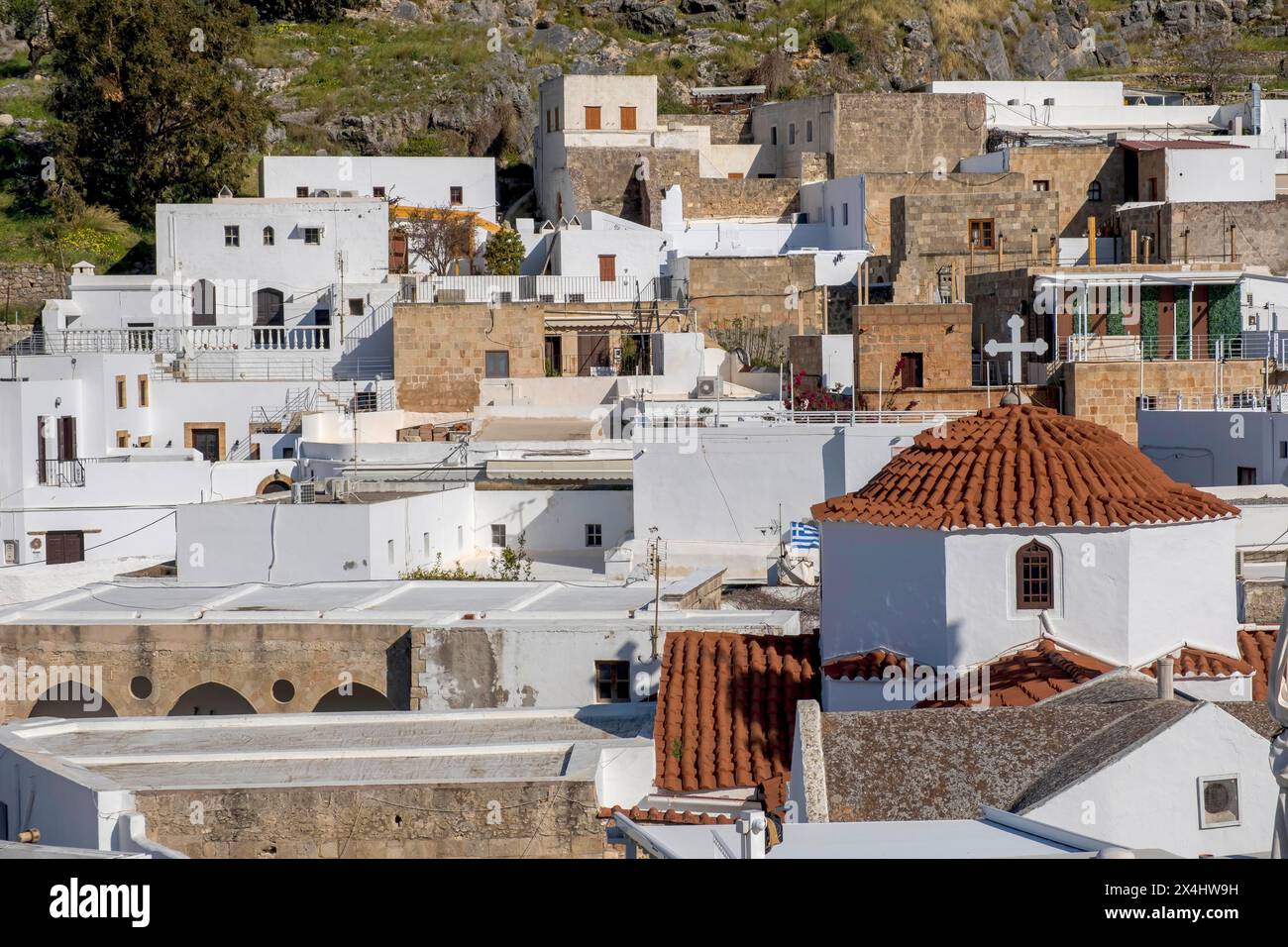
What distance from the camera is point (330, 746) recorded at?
16188 millimetres

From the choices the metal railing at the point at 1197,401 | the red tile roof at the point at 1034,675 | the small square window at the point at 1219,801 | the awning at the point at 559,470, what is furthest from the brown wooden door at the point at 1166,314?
the small square window at the point at 1219,801

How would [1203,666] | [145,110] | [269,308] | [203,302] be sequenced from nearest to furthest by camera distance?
[1203,666], [203,302], [269,308], [145,110]

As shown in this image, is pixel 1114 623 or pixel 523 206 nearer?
pixel 1114 623

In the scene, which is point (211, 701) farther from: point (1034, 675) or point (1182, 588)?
point (1182, 588)

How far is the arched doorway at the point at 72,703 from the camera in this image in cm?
1991

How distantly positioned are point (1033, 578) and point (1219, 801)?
4364mm

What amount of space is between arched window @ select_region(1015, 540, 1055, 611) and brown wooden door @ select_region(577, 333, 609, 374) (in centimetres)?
2339

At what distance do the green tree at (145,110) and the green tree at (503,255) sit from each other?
376 inches

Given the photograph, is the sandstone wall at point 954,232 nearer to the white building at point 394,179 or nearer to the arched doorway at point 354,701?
the white building at point 394,179

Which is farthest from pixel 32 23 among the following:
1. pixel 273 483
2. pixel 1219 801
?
pixel 1219 801

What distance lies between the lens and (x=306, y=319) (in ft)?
132
